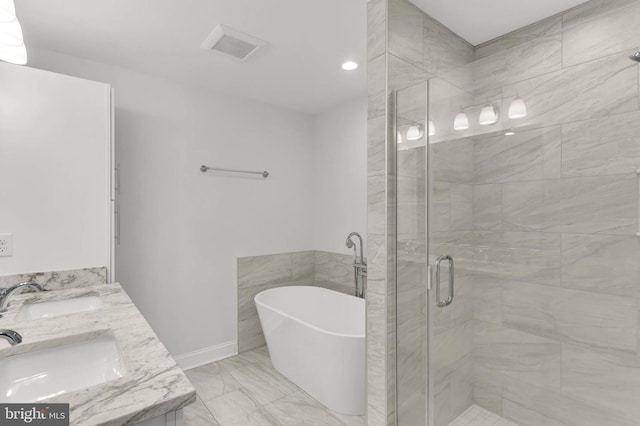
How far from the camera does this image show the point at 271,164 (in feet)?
11.1

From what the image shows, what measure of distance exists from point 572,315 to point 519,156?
2.30 ft

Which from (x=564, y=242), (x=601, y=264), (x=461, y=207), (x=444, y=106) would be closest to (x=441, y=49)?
(x=444, y=106)

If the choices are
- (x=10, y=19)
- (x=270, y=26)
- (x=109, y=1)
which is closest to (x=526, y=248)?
(x=270, y=26)

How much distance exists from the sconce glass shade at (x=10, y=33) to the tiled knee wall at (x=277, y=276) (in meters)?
2.26

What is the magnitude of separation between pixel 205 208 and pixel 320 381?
1747 millimetres

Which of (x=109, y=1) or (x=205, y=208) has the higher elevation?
(x=109, y=1)

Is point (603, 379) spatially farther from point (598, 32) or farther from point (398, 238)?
point (598, 32)

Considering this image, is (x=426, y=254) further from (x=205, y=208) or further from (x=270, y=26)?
(x=205, y=208)

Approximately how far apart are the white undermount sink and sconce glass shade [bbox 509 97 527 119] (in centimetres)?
176

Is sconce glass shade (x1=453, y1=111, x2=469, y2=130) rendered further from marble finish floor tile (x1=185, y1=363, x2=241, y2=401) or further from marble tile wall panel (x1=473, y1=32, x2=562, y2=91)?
marble finish floor tile (x1=185, y1=363, x2=241, y2=401)

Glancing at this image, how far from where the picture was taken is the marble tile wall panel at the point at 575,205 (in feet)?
3.98

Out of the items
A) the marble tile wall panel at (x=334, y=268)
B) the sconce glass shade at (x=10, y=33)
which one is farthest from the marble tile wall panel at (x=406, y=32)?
the marble tile wall panel at (x=334, y=268)

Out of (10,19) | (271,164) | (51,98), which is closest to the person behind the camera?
(10,19)

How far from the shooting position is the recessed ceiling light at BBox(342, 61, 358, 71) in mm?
2453
